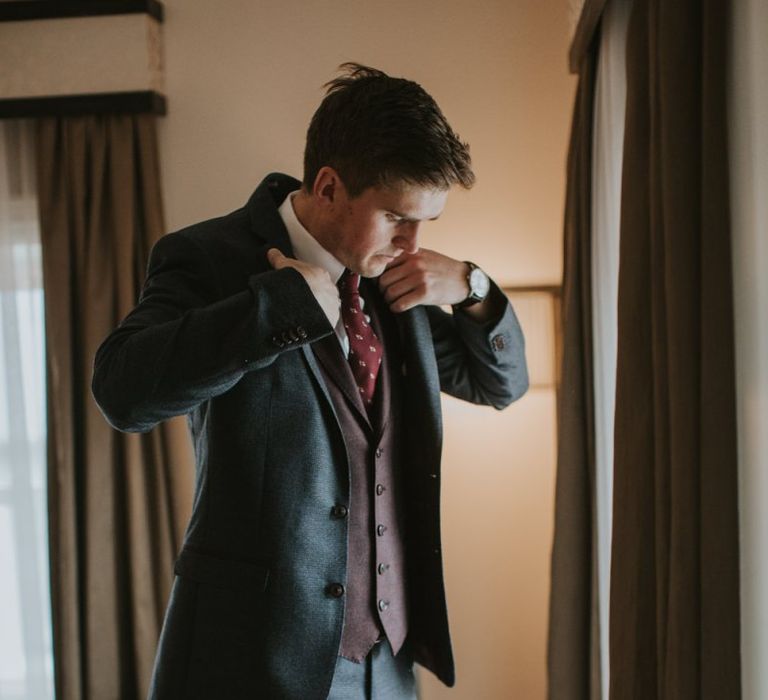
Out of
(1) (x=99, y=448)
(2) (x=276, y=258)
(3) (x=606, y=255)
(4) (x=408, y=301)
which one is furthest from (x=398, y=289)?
(1) (x=99, y=448)

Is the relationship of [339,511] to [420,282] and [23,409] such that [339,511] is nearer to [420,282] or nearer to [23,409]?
[420,282]

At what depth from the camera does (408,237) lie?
4.35 feet

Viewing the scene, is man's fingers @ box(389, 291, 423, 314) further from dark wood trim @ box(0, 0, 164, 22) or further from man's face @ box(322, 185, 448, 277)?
dark wood trim @ box(0, 0, 164, 22)

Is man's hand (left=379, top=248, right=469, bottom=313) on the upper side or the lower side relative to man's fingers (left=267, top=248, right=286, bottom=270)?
lower

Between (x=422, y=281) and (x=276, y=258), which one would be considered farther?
(x=422, y=281)

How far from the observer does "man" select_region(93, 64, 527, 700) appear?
3.66 feet

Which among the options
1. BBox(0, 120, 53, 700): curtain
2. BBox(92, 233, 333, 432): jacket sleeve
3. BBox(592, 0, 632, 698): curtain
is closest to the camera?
BBox(92, 233, 333, 432): jacket sleeve

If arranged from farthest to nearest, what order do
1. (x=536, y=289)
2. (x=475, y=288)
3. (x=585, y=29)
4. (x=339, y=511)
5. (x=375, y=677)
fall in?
(x=536, y=289) < (x=585, y=29) < (x=475, y=288) < (x=375, y=677) < (x=339, y=511)

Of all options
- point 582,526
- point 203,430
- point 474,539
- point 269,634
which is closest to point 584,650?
point 582,526

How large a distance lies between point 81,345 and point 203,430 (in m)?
1.47

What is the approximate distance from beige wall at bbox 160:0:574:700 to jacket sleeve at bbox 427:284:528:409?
2.91 feet

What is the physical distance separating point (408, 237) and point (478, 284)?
0.23m

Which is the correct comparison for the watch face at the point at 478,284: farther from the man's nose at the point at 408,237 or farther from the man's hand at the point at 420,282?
the man's nose at the point at 408,237

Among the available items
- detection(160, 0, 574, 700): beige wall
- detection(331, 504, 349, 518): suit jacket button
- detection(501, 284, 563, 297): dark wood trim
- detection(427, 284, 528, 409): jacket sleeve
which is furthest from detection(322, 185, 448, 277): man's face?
detection(160, 0, 574, 700): beige wall
